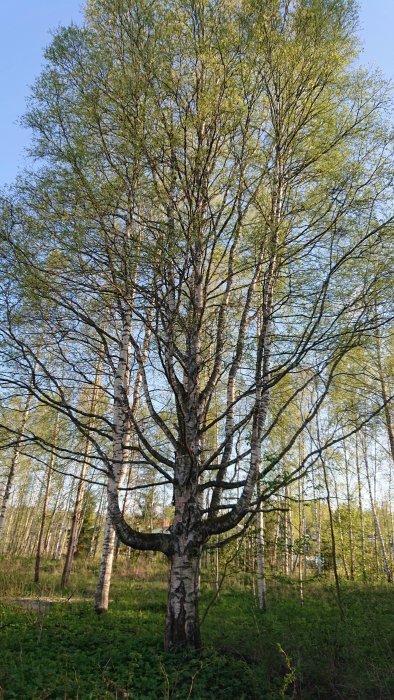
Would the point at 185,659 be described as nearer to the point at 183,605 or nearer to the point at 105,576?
the point at 183,605

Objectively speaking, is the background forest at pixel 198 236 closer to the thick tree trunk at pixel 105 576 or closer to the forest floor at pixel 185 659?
the forest floor at pixel 185 659

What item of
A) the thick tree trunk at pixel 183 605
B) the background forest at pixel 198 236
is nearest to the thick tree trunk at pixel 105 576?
the background forest at pixel 198 236

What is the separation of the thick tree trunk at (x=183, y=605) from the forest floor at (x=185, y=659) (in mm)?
172

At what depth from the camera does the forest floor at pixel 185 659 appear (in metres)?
4.02

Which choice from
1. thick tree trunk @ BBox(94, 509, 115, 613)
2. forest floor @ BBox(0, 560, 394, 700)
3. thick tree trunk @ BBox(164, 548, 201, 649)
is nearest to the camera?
forest floor @ BBox(0, 560, 394, 700)

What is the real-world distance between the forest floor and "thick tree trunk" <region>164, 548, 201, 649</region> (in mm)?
172

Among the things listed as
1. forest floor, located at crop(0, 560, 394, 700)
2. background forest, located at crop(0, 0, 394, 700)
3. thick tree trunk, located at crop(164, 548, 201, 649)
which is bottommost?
forest floor, located at crop(0, 560, 394, 700)

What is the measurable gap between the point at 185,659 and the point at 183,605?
1.66 ft

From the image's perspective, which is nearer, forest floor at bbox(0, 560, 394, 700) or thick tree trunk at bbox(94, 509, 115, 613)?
forest floor at bbox(0, 560, 394, 700)

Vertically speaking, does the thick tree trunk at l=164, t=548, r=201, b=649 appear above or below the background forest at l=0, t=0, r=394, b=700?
below

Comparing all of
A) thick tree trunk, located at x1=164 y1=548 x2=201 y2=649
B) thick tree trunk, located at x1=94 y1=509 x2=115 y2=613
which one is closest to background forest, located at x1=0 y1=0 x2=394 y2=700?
thick tree trunk, located at x1=164 y1=548 x2=201 y2=649

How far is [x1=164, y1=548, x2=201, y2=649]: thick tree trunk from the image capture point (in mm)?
4848

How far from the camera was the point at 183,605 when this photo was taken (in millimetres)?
4898

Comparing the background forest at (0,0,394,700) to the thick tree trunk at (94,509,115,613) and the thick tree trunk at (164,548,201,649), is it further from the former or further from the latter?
the thick tree trunk at (94,509,115,613)
